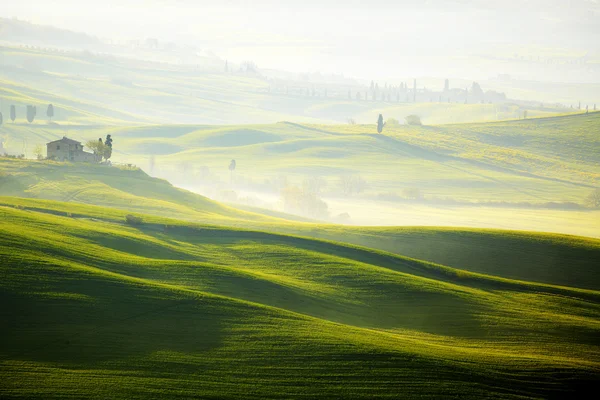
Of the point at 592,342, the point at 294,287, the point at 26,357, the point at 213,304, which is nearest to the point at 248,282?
the point at 294,287

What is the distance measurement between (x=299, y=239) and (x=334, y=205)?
97.7 meters

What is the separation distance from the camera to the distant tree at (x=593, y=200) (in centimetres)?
16641

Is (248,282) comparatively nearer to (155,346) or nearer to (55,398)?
(155,346)

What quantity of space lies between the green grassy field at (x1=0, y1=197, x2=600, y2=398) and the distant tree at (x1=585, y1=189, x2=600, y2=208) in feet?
354

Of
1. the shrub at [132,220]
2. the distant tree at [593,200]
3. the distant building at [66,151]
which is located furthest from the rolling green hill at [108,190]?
the distant tree at [593,200]

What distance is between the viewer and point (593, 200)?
553 feet

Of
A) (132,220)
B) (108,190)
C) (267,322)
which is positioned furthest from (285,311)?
(108,190)

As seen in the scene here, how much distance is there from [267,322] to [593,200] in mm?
143110

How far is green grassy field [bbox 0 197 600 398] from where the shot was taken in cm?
3638

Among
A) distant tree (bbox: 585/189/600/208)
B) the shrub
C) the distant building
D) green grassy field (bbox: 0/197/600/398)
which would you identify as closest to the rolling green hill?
the distant building

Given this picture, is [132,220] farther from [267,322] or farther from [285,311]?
[267,322]

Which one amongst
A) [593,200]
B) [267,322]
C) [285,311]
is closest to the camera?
[267,322]

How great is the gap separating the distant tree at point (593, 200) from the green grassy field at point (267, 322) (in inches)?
4252

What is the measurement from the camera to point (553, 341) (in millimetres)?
47344
